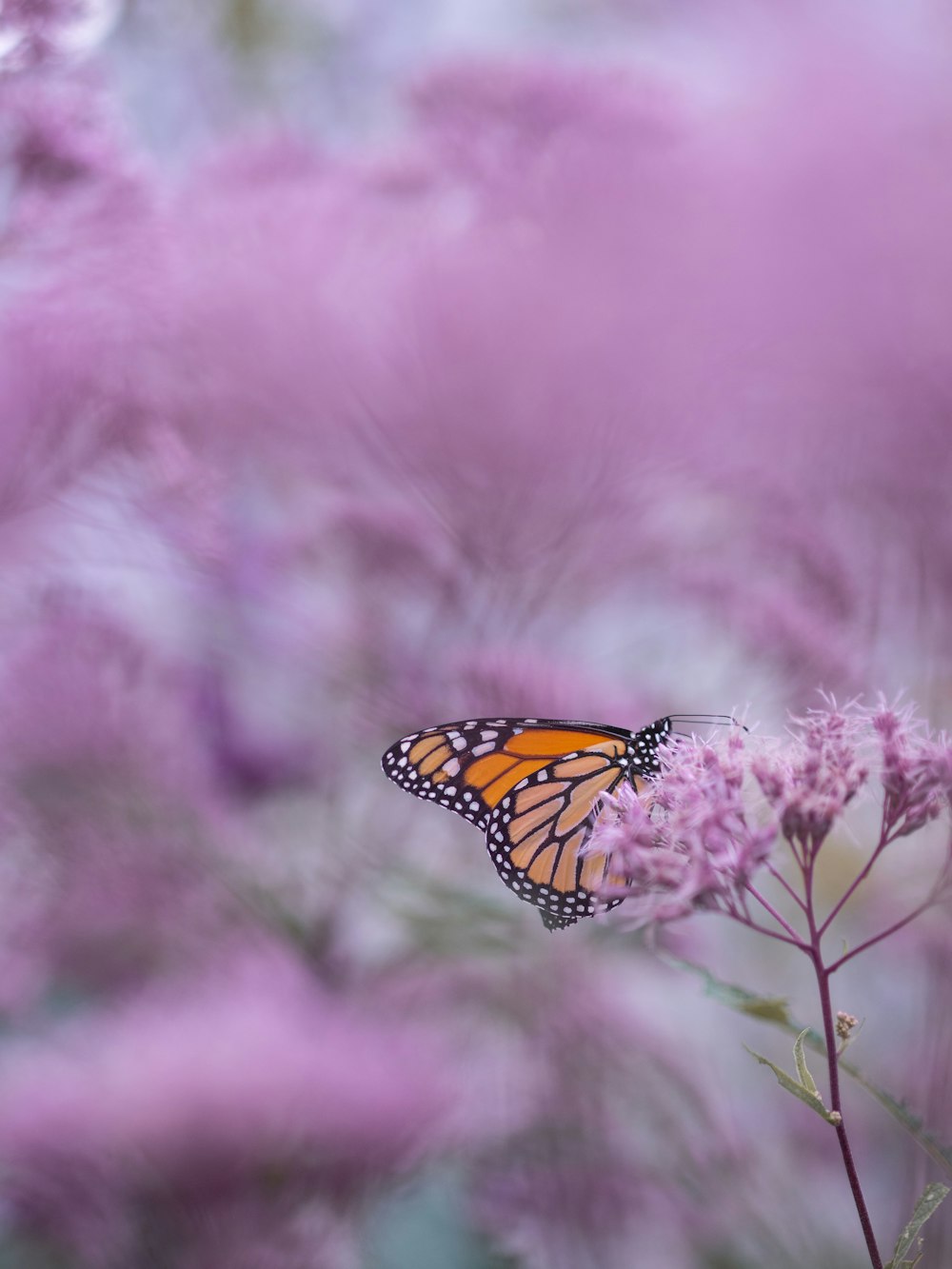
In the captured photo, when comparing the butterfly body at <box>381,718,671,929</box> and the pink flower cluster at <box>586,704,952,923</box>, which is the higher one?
the butterfly body at <box>381,718,671,929</box>

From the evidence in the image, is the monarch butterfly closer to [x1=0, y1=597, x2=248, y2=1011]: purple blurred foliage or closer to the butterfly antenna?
the butterfly antenna

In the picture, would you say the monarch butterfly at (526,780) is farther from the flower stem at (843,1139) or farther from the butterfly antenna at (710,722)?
the flower stem at (843,1139)

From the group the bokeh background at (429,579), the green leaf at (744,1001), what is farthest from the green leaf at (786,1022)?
the bokeh background at (429,579)

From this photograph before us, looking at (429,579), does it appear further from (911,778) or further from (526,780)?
(911,778)

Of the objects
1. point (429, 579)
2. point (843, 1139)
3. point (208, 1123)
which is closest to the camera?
point (843, 1139)

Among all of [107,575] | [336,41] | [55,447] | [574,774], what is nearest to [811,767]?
[574,774]

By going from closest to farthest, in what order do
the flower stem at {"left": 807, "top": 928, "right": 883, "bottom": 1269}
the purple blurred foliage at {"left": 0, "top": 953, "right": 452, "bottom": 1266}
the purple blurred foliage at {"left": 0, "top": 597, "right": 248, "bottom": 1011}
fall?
the flower stem at {"left": 807, "top": 928, "right": 883, "bottom": 1269} → the purple blurred foliage at {"left": 0, "top": 953, "right": 452, "bottom": 1266} → the purple blurred foliage at {"left": 0, "top": 597, "right": 248, "bottom": 1011}

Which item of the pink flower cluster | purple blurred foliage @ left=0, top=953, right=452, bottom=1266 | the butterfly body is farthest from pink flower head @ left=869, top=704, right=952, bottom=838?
purple blurred foliage @ left=0, top=953, right=452, bottom=1266

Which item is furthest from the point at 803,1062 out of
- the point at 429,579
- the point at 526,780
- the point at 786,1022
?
the point at 429,579

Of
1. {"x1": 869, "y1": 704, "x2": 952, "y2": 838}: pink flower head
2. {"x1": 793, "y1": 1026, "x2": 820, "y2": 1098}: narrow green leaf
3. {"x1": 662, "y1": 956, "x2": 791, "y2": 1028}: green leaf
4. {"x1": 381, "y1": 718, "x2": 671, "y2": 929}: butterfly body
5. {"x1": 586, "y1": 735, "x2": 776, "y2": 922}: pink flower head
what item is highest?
{"x1": 381, "y1": 718, "x2": 671, "y2": 929}: butterfly body
